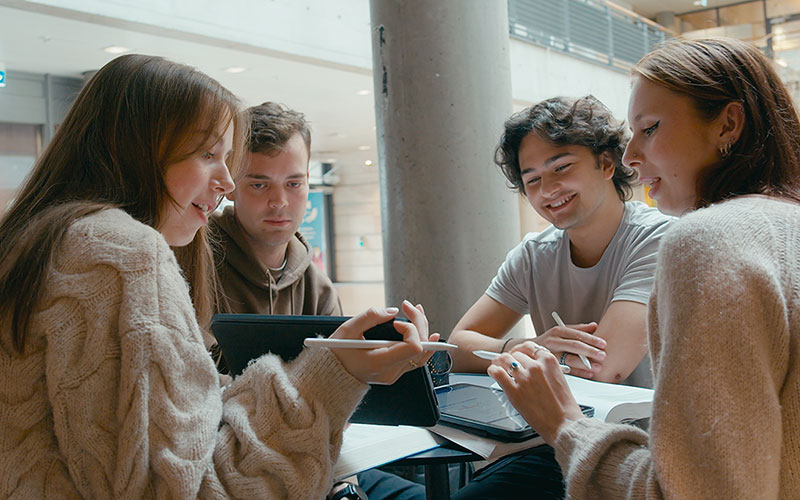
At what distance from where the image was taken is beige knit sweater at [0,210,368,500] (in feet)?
3.39

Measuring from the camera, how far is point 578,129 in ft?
7.70

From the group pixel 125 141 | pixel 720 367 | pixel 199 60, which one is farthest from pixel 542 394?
pixel 199 60

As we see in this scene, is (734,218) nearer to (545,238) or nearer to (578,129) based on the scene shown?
(578,129)

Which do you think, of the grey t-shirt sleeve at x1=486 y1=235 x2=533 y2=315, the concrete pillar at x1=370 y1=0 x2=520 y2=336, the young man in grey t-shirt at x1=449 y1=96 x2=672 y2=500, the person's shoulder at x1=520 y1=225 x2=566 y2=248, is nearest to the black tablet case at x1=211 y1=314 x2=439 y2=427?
the young man in grey t-shirt at x1=449 y1=96 x2=672 y2=500

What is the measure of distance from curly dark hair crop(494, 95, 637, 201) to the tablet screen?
1.03m

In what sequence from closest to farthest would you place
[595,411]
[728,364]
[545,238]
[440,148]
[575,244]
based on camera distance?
[728,364] < [595,411] < [575,244] < [545,238] < [440,148]

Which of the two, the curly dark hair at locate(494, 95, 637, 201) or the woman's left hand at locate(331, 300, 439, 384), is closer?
the woman's left hand at locate(331, 300, 439, 384)

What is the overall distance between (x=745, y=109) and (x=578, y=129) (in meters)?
1.05

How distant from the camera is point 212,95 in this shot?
4.53ft

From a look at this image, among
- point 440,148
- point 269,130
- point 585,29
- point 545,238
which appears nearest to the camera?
point 269,130

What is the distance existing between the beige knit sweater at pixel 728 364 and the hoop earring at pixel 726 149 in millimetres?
347

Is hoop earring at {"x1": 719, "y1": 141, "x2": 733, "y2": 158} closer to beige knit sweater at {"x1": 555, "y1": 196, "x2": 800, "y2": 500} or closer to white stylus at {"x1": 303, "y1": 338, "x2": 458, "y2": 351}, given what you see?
beige knit sweater at {"x1": 555, "y1": 196, "x2": 800, "y2": 500}

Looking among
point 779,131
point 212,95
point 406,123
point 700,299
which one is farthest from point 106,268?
point 406,123

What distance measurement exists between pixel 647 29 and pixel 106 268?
41.1 feet
